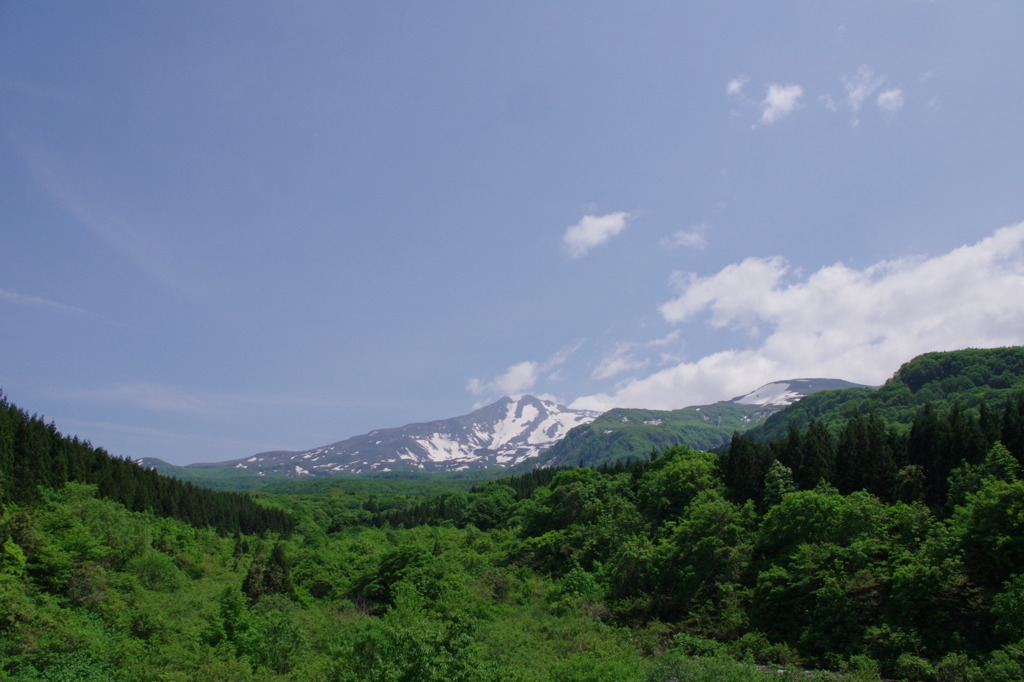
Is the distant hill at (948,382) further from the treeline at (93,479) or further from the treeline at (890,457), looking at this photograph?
the treeline at (93,479)

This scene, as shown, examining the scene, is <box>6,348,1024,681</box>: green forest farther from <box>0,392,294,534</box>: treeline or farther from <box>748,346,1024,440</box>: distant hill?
<box>748,346,1024,440</box>: distant hill

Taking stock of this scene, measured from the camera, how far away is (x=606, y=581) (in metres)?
50.1

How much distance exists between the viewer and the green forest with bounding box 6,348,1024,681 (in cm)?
2538

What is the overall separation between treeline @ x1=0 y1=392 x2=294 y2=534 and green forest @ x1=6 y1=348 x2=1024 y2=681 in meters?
0.31

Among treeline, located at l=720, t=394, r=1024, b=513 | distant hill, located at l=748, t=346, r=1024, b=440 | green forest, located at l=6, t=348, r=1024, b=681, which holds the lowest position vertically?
green forest, located at l=6, t=348, r=1024, b=681

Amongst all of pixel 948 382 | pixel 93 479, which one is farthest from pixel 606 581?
pixel 948 382

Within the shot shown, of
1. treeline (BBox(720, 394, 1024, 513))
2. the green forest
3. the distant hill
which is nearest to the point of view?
the green forest

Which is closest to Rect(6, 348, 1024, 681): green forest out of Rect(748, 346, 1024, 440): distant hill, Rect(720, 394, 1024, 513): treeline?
Rect(720, 394, 1024, 513): treeline

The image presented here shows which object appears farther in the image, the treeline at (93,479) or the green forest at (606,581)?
the treeline at (93,479)

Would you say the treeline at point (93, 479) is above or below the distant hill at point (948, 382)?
below

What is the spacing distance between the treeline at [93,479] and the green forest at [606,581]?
0.31m

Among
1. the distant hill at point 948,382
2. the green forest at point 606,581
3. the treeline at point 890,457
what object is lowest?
the green forest at point 606,581

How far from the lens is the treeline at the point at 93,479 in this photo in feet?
151

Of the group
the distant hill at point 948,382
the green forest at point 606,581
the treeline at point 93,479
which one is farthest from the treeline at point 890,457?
the distant hill at point 948,382
